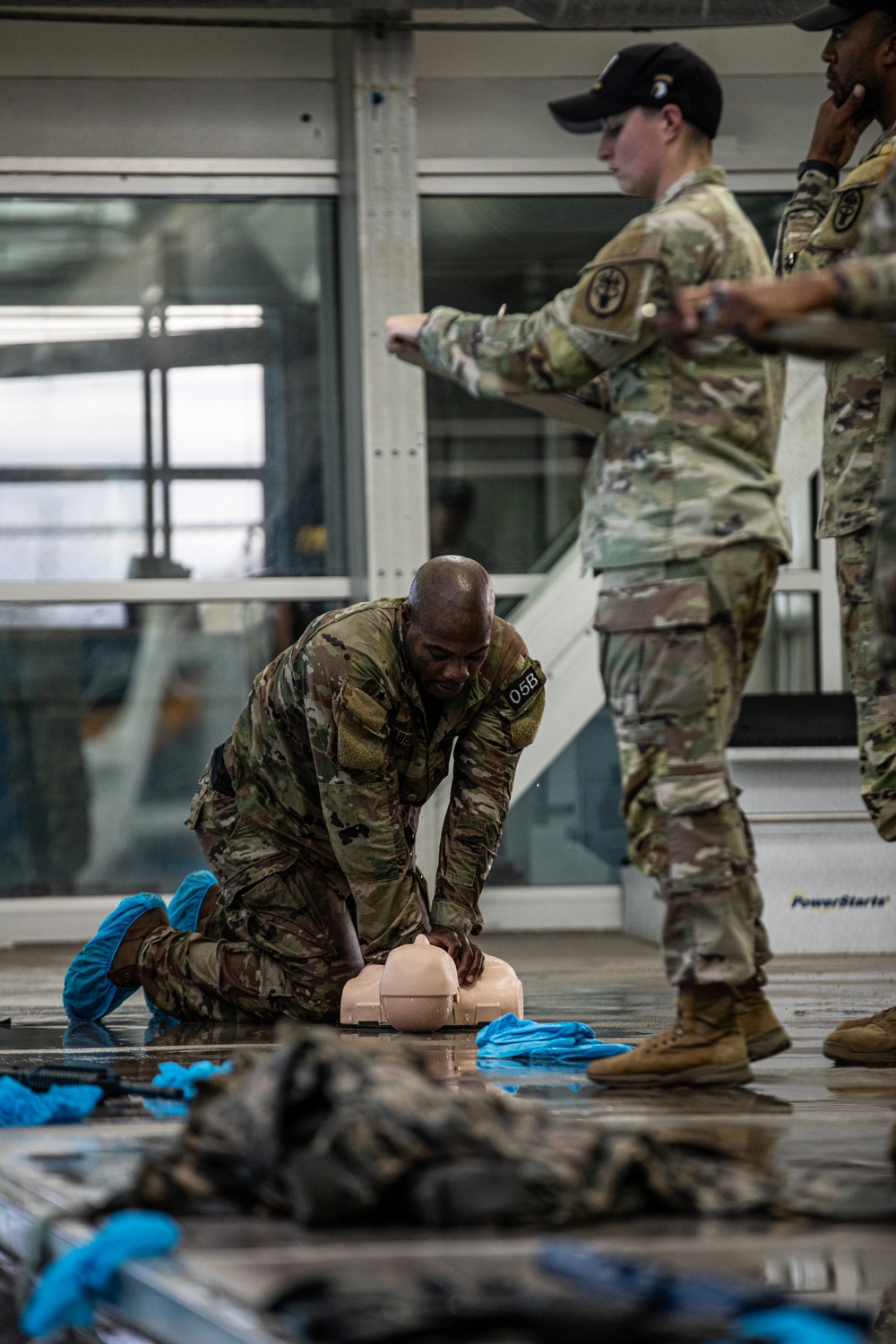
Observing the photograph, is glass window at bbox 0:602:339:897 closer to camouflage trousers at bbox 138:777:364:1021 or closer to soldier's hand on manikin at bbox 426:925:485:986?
camouflage trousers at bbox 138:777:364:1021

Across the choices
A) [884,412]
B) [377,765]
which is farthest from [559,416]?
[377,765]

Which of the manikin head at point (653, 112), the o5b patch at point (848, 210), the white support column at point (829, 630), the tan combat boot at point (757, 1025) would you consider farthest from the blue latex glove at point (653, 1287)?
the white support column at point (829, 630)

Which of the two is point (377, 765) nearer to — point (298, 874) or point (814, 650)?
point (298, 874)

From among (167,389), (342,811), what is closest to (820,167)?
(342,811)

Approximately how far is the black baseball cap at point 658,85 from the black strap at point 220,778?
76.8 inches

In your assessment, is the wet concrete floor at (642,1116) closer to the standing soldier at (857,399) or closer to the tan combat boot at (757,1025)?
the tan combat boot at (757,1025)

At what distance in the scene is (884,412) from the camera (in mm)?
3154

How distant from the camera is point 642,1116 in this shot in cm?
235

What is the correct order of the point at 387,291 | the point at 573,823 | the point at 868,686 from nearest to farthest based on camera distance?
1. the point at 868,686
2. the point at 387,291
3. the point at 573,823

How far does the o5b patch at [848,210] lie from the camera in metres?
3.22

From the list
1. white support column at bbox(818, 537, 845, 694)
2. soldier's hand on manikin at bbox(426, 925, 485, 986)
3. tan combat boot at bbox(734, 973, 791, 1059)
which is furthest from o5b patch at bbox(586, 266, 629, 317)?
white support column at bbox(818, 537, 845, 694)

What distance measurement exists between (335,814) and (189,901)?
1.00 m

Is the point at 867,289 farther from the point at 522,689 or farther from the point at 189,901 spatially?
the point at 189,901

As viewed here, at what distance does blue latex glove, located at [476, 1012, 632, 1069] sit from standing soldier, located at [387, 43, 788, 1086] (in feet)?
1.29
